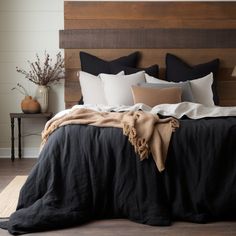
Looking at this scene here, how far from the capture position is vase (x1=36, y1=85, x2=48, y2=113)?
4.72 meters

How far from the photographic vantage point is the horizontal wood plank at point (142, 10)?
4863mm

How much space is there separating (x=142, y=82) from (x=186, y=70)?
602mm

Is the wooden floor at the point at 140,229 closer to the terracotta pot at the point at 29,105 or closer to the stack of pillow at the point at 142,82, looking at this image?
the stack of pillow at the point at 142,82

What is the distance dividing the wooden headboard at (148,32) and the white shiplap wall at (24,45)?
0.14 meters

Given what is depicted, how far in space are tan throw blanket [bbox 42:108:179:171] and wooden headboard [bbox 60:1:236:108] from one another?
205cm

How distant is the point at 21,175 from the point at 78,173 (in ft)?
4.80

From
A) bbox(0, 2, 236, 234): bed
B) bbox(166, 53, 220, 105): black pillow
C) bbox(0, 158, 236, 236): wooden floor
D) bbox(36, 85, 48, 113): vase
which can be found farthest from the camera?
bbox(36, 85, 48, 113): vase

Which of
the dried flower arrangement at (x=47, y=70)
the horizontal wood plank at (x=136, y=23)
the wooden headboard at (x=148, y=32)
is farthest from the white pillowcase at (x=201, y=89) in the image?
the dried flower arrangement at (x=47, y=70)

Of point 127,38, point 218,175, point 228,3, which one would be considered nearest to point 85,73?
point 127,38

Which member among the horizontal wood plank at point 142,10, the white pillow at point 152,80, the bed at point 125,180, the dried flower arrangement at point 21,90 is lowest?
the bed at point 125,180

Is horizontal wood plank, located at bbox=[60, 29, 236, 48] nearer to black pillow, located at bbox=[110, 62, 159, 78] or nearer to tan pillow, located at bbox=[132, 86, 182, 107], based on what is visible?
black pillow, located at bbox=[110, 62, 159, 78]

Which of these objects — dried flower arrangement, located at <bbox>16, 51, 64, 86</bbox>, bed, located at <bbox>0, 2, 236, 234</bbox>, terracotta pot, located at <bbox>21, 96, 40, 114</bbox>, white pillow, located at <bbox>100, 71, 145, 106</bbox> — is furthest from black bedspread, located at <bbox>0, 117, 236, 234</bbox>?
dried flower arrangement, located at <bbox>16, 51, 64, 86</bbox>

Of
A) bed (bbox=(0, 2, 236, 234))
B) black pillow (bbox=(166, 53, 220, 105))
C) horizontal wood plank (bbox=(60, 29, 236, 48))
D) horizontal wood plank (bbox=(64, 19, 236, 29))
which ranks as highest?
horizontal wood plank (bbox=(64, 19, 236, 29))

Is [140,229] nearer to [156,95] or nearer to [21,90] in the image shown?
[156,95]
